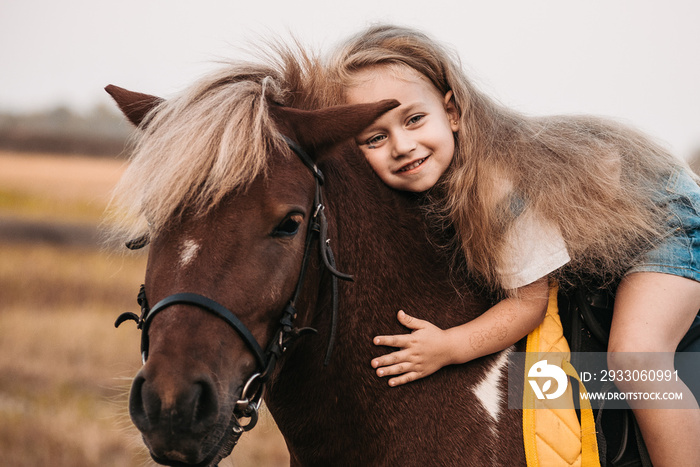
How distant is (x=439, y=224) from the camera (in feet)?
8.20

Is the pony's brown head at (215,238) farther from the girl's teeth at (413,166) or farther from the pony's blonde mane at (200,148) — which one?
the girl's teeth at (413,166)

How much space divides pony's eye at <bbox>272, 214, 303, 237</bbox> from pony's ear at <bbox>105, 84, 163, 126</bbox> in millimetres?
834

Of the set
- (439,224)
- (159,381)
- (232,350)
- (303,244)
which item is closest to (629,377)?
(439,224)

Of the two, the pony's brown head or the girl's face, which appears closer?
the pony's brown head

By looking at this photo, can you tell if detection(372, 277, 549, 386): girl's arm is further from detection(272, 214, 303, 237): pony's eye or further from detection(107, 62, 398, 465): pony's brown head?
detection(272, 214, 303, 237): pony's eye

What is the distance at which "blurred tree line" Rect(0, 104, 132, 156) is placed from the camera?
16438 mm

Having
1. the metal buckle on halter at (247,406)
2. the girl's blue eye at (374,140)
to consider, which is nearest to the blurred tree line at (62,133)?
the girl's blue eye at (374,140)

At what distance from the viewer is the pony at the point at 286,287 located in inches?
69.9

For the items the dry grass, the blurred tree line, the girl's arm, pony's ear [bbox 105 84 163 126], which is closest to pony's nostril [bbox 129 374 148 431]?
the girl's arm

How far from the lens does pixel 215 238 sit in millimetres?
1847

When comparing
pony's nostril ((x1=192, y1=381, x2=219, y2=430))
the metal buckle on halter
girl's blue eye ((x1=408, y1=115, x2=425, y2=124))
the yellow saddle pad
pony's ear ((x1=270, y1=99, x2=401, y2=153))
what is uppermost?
pony's ear ((x1=270, y1=99, x2=401, y2=153))

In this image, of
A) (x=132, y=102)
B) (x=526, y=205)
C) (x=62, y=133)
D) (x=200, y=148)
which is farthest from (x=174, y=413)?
(x=62, y=133)

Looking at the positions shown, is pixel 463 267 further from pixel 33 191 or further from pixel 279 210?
pixel 33 191

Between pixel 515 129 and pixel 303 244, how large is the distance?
1.20 meters
